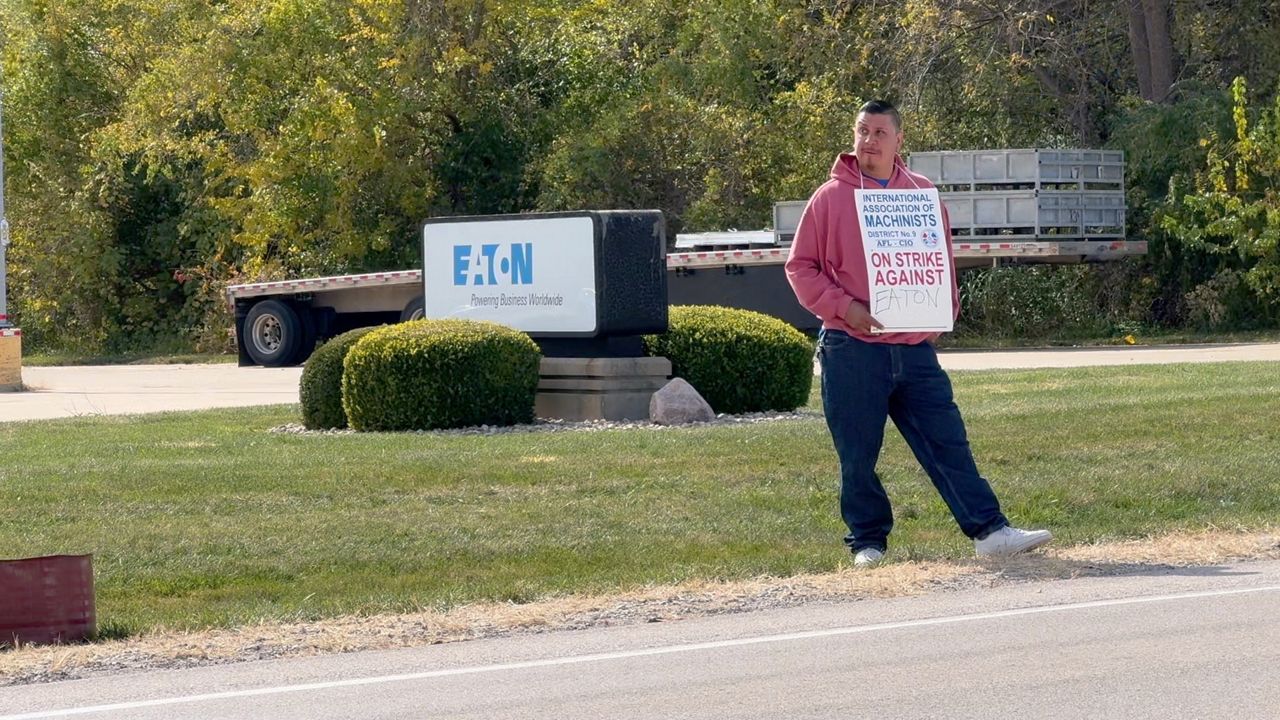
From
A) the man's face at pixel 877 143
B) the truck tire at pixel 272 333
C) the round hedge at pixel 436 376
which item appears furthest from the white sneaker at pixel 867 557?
the truck tire at pixel 272 333

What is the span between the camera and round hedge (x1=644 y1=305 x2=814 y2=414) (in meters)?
16.2

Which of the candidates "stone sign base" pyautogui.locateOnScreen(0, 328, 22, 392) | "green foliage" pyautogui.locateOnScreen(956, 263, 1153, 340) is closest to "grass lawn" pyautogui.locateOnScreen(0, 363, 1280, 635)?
"stone sign base" pyautogui.locateOnScreen(0, 328, 22, 392)

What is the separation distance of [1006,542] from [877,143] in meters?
2.00

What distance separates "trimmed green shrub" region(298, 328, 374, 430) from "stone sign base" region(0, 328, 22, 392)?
9.08 metres

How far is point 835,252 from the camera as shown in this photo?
28.3ft

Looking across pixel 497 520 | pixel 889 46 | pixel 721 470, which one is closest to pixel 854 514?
pixel 497 520

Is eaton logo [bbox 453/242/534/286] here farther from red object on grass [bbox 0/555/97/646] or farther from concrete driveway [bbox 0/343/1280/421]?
red object on grass [bbox 0/555/97/646]

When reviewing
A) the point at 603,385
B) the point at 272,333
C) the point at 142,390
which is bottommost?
the point at 142,390

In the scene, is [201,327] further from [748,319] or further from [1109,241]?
[748,319]

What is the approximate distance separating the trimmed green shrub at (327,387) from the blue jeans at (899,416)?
8008 mm

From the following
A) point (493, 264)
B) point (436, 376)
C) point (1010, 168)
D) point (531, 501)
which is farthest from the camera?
point (1010, 168)

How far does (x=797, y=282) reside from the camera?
28.3 ft

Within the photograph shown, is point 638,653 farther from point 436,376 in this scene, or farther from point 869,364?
point 436,376

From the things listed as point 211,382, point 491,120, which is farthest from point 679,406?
point 491,120
